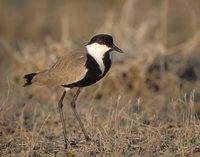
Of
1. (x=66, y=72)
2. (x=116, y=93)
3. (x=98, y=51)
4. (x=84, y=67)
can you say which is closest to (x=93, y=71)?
(x=84, y=67)

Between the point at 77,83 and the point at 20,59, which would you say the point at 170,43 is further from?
the point at 77,83

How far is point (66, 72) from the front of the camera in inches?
287

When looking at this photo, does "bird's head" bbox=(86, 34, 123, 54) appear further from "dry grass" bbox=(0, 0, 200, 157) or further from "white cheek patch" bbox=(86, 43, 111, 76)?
"dry grass" bbox=(0, 0, 200, 157)

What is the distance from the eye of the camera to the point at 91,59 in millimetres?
7102

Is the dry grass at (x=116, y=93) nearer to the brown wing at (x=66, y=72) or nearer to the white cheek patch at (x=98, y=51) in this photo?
the brown wing at (x=66, y=72)

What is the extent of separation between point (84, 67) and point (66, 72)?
11.1 inches

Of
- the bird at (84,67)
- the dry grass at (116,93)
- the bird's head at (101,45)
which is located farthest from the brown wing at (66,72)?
the dry grass at (116,93)

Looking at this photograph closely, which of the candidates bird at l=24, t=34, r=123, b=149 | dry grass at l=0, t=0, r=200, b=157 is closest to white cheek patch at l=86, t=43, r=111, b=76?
bird at l=24, t=34, r=123, b=149

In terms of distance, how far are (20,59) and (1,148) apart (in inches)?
178

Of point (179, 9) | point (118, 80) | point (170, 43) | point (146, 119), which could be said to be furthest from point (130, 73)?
point (179, 9)

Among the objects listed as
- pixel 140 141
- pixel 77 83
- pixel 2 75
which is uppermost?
pixel 2 75

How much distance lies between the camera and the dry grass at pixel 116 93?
6.87m

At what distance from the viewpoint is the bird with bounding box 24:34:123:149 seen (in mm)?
7047

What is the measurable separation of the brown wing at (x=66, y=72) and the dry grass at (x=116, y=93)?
38cm
